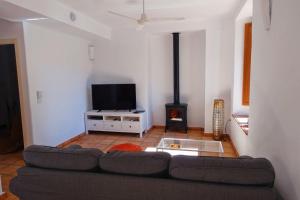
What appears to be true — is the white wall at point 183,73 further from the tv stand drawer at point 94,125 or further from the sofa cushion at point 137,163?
the sofa cushion at point 137,163

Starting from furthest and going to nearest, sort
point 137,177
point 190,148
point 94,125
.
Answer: point 94,125 → point 190,148 → point 137,177

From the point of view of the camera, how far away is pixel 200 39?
16.0 ft

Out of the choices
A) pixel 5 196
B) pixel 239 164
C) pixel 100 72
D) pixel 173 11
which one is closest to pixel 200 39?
pixel 173 11

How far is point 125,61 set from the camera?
498cm

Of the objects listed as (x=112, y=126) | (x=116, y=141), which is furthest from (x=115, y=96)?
(x=116, y=141)

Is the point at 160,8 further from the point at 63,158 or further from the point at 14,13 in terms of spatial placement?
the point at 63,158

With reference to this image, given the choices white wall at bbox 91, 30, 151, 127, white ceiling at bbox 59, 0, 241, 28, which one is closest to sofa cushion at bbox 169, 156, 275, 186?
white ceiling at bbox 59, 0, 241, 28

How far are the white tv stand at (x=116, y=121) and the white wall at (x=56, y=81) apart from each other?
0.72 ft

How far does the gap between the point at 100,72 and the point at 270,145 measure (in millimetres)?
4139

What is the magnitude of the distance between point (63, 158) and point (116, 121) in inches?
130

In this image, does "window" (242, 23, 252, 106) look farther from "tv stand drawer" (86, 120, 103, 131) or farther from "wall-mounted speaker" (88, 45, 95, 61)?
"wall-mounted speaker" (88, 45, 95, 61)

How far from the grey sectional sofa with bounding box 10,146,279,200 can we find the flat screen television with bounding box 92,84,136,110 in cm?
328

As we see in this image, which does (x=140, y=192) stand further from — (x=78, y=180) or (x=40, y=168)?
(x=40, y=168)

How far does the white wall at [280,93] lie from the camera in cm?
135
